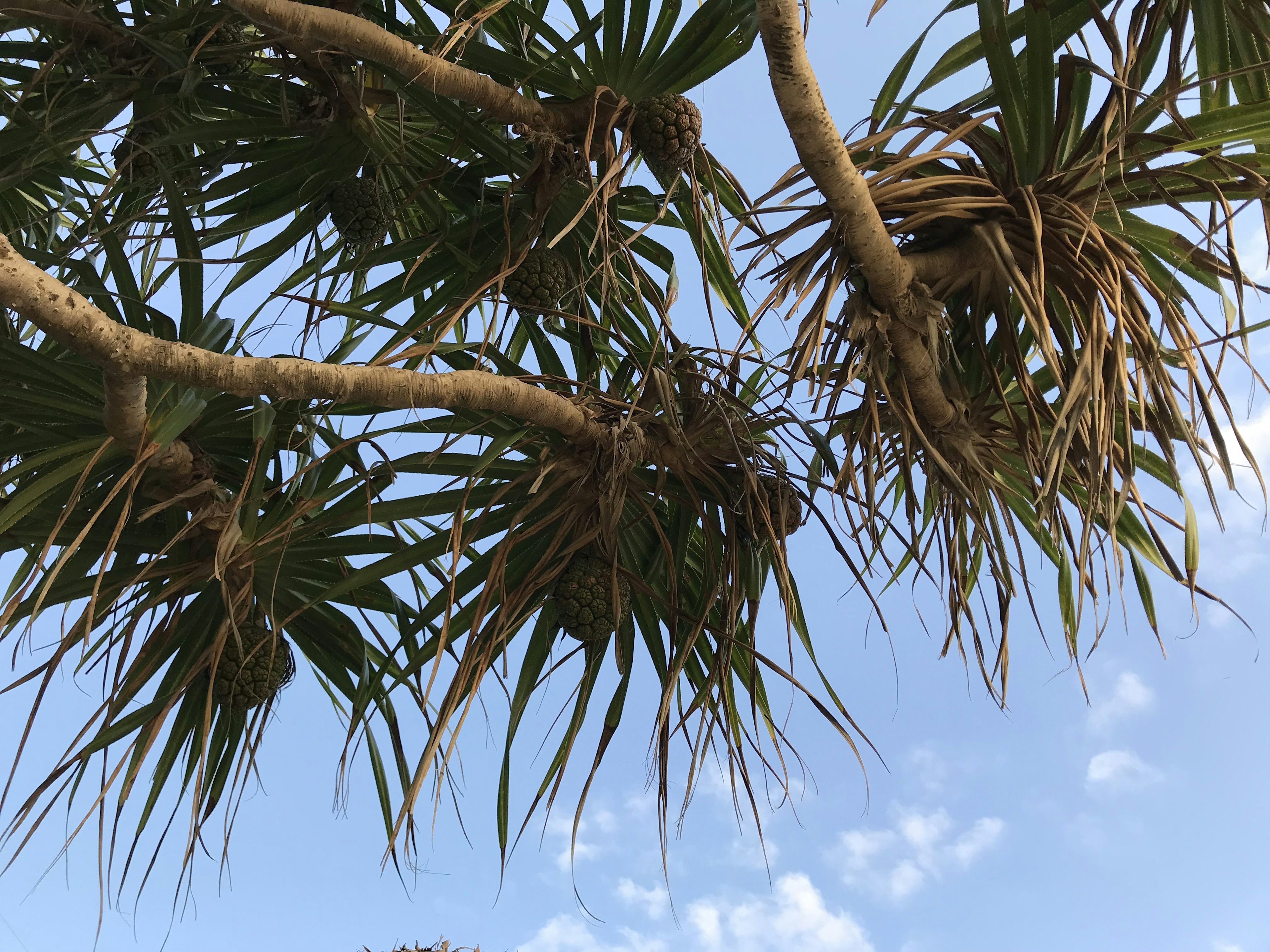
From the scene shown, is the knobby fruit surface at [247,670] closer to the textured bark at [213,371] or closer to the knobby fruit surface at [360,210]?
the textured bark at [213,371]

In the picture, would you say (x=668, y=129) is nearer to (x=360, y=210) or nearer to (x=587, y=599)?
(x=360, y=210)

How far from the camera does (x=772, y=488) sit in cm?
145

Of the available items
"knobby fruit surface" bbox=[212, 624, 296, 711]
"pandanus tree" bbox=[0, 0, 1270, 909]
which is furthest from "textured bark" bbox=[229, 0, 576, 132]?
"knobby fruit surface" bbox=[212, 624, 296, 711]

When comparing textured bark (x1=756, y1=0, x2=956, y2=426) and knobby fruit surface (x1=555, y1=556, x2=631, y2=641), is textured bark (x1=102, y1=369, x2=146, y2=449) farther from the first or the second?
textured bark (x1=756, y1=0, x2=956, y2=426)

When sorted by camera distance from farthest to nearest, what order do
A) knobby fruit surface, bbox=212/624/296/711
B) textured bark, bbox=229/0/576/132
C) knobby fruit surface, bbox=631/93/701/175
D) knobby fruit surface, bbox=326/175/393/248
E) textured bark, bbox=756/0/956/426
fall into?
1. knobby fruit surface, bbox=326/175/393/248
2. knobby fruit surface, bbox=212/624/296/711
3. knobby fruit surface, bbox=631/93/701/175
4. textured bark, bbox=229/0/576/132
5. textured bark, bbox=756/0/956/426

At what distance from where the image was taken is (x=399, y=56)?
1173 mm

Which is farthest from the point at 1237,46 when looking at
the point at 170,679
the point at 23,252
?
the point at 170,679

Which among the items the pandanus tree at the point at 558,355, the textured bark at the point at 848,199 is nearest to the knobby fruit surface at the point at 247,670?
the pandanus tree at the point at 558,355

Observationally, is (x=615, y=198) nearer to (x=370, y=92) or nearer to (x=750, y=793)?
(x=370, y=92)

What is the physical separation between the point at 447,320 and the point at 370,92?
0.66m

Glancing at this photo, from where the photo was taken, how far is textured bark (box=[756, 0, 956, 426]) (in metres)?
0.96

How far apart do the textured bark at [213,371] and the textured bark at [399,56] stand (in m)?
0.37

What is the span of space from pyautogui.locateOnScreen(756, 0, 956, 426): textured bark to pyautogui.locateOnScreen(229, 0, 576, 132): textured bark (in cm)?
41

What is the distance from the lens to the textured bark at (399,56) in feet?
3.56
